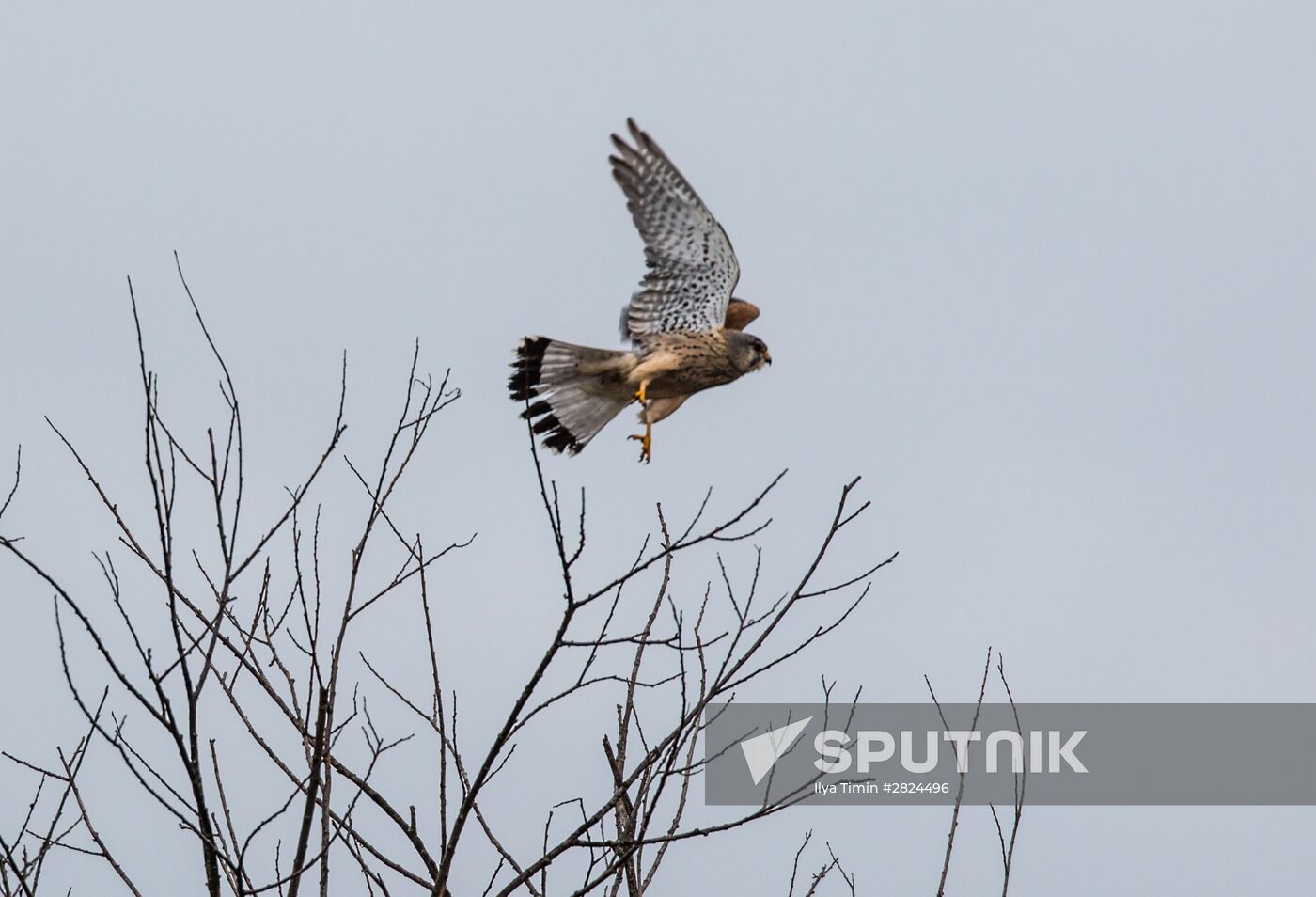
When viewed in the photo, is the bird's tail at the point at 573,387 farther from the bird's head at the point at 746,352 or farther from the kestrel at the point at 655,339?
the bird's head at the point at 746,352

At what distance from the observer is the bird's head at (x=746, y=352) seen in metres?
7.73

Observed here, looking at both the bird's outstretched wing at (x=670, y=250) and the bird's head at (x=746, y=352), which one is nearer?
the bird's outstretched wing at (x=670, y=250)

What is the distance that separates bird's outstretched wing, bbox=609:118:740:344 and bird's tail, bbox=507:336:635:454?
25cm

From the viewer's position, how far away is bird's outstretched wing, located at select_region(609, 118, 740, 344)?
7.26 metres

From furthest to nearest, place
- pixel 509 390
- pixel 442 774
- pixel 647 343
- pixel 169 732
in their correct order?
pixel 647 343 < pixel 509 390 < pixel 442 774 < pixel 169 732

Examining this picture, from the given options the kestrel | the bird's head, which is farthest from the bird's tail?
the bird's head

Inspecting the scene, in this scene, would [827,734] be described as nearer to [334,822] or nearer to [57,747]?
[334,822]

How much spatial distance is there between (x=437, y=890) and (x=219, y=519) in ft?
3.17

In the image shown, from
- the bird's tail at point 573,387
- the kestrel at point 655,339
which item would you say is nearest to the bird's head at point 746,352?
the kestrel at point 655,339

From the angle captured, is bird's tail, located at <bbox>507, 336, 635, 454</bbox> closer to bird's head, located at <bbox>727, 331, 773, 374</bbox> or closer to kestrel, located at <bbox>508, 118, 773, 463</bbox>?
kestrel, located at <bbox>508, 118, 773, 463</bbox>

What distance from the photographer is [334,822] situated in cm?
407

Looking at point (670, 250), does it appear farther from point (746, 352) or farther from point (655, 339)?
point (746, 352)

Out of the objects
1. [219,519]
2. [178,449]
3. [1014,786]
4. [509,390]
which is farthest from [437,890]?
[509,390]

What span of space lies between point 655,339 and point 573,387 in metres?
0.44
